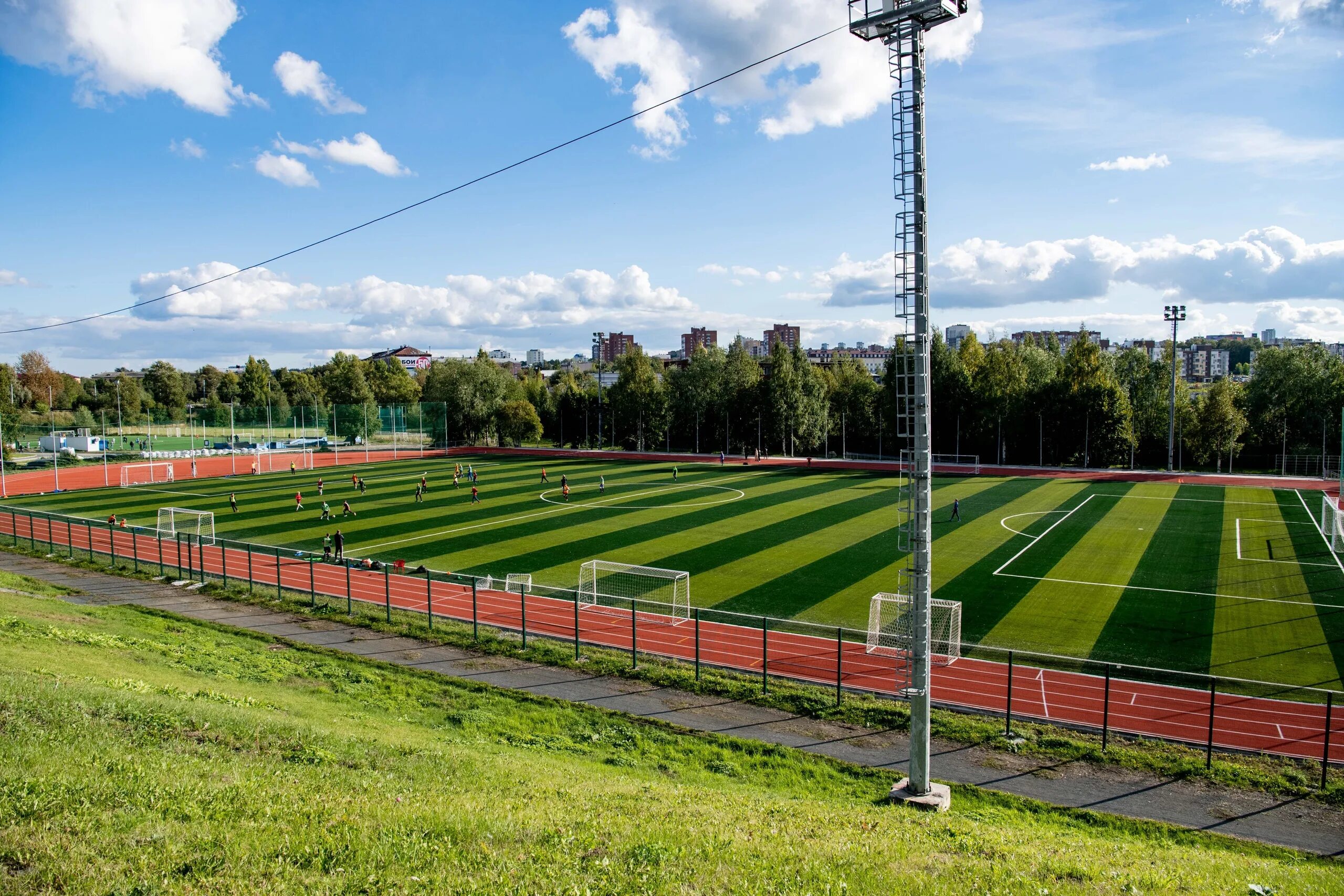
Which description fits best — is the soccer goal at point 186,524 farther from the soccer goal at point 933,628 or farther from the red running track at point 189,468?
the soccer goal at point 933,628

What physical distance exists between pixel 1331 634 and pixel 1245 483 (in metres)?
35.6

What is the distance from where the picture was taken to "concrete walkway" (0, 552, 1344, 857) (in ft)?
38.0

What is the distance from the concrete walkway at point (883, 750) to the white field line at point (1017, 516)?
21.4 m

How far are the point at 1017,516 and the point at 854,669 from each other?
76.8 feet

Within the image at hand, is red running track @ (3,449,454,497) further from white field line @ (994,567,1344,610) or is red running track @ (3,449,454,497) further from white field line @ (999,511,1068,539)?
white field line @ (994,567,1344,610)

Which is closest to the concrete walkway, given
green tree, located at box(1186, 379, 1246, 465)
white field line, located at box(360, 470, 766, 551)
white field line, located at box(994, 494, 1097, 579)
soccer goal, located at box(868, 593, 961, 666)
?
soccer goal, located at box(868, 593, 961, 666)

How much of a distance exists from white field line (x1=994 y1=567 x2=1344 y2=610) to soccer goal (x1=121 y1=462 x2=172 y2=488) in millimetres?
56353

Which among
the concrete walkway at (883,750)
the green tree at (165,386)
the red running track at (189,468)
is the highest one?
the green tree at (165,386)

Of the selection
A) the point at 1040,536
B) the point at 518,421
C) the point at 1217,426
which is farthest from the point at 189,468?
the point at 1217,426

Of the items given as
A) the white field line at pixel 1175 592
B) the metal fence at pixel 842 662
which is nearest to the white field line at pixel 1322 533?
the white field line at pixel 1175 592

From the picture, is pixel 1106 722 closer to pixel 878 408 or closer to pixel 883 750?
pixel 883 750

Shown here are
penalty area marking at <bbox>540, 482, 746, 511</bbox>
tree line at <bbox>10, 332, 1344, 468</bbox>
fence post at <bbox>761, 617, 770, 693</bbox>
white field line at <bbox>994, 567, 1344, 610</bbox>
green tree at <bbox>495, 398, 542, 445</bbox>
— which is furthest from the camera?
green tree at <bbox>495, 398, 542, 445</bbox>

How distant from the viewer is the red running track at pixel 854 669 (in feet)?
48.4

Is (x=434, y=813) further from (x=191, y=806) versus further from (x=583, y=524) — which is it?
(x=583, y=524)
